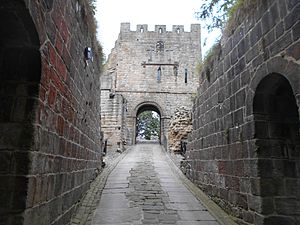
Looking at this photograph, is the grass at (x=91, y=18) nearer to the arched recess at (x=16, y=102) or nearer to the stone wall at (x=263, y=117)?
the arched recess at (x=16, y=102)

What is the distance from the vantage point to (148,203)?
5816mm

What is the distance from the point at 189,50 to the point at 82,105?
23098 mm

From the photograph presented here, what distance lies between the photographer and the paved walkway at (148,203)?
15.9 ft

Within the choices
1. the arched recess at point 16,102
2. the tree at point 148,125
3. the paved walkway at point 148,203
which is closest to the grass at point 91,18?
the arched recess at point 16,102

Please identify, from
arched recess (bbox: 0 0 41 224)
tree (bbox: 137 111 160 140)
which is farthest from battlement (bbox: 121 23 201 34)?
arched recess (bbox: 0 0 41 224)

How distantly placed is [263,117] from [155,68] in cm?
2238

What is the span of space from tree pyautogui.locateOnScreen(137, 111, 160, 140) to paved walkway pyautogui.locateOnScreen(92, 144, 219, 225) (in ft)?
95.6

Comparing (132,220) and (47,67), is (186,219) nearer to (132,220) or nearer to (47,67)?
(132,220)

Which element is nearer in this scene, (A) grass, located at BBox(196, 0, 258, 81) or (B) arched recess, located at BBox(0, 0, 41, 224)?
(B) arched recess, located at BBox(0, 0, 41, 224)

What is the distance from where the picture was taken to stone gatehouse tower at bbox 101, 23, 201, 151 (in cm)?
2511

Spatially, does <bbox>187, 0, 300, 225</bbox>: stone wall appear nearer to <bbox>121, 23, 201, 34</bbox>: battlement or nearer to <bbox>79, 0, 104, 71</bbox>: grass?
<bbox>79, 0, 104, 71</bbox>: grass

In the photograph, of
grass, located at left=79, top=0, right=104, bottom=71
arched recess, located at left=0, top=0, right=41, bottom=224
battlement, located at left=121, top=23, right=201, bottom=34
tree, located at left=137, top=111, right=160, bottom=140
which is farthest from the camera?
tree, located at left=137, top=111, right=160, bottom=140

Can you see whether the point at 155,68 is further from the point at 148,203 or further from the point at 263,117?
the point at 263,117

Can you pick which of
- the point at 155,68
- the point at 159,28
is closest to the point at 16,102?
the point at 155,68
